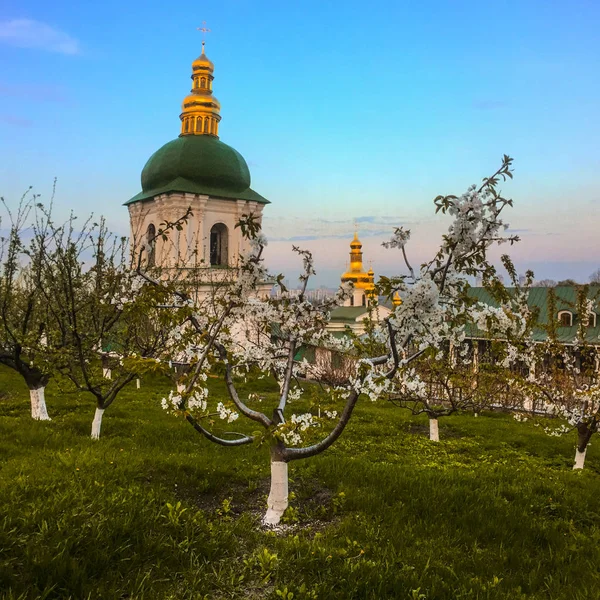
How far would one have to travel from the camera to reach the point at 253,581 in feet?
11.2

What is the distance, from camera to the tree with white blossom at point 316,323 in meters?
3.98

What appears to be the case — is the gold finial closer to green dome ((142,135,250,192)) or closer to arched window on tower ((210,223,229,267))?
green dome ((142,135,250,192))

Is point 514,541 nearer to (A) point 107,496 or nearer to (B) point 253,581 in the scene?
(B) point 253,581

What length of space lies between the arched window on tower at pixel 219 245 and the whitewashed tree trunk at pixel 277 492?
892 inches

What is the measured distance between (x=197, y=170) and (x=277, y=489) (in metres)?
23.4

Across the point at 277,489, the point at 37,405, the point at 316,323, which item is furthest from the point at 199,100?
the point at 277,489

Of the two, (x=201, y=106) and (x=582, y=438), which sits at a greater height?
(x=201, y=106)

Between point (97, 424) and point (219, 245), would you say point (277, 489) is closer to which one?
point (97, 424)

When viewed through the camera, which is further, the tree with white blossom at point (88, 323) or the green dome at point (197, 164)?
the green dome at point (197, 164)

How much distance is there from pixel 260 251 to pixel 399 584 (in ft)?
9.14

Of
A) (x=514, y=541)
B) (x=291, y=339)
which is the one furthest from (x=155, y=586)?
(x=514, y=541)

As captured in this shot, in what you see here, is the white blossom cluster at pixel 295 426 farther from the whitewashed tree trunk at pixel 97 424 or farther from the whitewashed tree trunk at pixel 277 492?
the whitewashed tree trunk at pixel 97 424

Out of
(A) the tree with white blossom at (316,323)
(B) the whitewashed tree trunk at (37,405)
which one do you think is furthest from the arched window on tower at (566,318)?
(B) the whitewashed tree trunk at (37,405)

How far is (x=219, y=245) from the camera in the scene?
2730 cm
